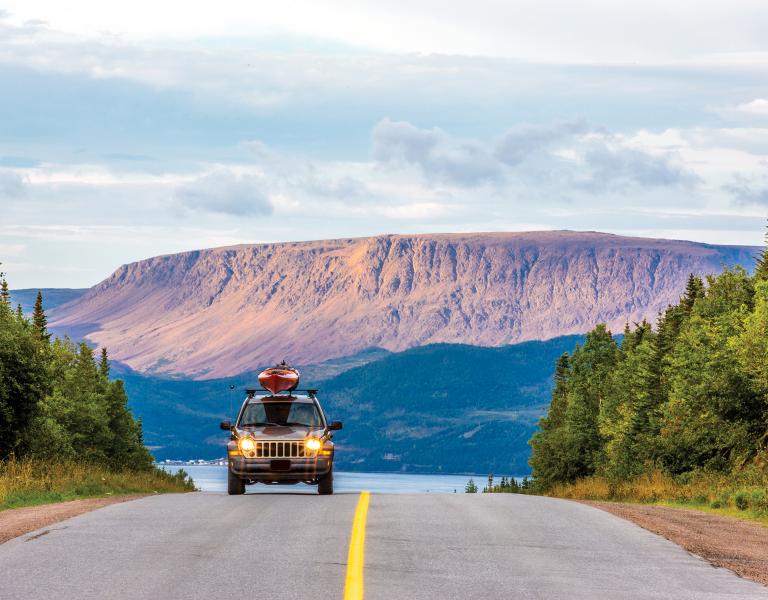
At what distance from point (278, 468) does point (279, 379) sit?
4872mm

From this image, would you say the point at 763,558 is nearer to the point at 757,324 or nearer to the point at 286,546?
the point at 286,546

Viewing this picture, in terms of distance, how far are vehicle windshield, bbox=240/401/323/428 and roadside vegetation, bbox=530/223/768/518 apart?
31.4ft

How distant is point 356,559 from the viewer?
13.8 metres

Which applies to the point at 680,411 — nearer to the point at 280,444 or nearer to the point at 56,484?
the point at 280,444

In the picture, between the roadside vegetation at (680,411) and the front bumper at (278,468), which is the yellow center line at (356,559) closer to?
the front bumper at (278,468)

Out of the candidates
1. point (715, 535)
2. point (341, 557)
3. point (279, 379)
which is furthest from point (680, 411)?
point (341, 557)

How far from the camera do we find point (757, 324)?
38.8 meters

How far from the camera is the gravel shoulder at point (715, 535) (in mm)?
14969

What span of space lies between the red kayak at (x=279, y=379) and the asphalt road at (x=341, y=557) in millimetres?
10286

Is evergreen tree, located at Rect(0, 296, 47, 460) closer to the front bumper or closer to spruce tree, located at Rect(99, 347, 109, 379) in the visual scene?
the front bumper

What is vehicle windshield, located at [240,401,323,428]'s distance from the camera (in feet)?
90.9

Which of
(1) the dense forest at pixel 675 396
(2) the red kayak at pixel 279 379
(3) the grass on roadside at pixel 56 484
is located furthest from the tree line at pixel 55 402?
(1) the dense forest at pixel 675 396

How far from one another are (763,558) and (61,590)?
937 cm

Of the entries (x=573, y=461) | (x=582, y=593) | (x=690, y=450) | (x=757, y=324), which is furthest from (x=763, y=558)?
(x=573, y=461)
